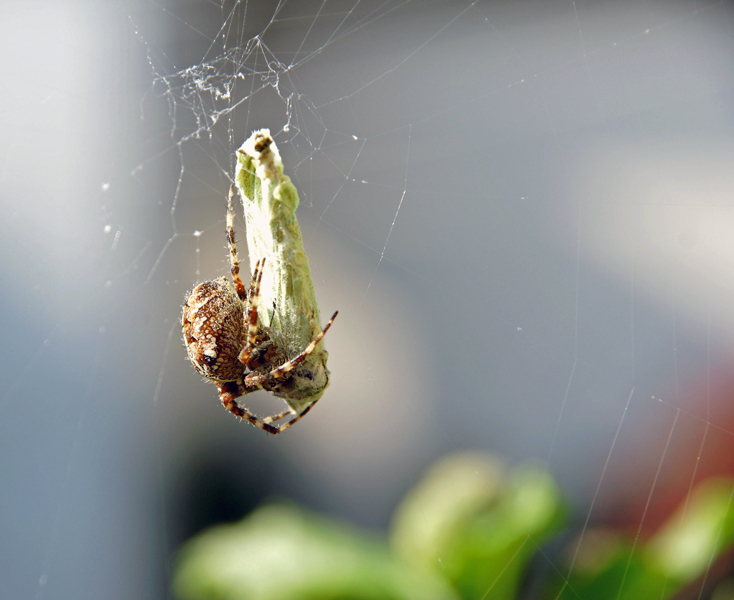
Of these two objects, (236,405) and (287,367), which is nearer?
(287,367)

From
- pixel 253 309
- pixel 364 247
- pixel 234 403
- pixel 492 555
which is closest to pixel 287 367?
pixel 253 309

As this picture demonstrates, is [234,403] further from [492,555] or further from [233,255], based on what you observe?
[492,555]

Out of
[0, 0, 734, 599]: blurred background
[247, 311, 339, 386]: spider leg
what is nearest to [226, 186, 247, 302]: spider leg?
[247, 311, 339, 386]: spider leg

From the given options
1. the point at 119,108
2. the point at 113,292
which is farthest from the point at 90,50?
the point at 113,292

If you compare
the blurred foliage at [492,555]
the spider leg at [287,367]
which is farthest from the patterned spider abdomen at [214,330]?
the blurred foliage at [492,555]

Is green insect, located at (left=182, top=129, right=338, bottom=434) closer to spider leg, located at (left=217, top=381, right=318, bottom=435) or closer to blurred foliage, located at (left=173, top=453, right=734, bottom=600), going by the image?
spider leg, located at (left=217, top=381, right=318, bottom=435)

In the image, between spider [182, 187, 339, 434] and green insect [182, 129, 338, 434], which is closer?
green insect [182, 129, 338, 434]
